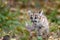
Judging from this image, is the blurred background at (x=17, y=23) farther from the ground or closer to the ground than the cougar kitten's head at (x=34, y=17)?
closer to the ground

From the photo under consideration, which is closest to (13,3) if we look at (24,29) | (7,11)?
(7,11)

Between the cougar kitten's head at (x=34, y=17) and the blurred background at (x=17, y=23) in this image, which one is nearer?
the cougar kitten's head at (x=34, y=17)

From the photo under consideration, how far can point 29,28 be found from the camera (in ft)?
23.6

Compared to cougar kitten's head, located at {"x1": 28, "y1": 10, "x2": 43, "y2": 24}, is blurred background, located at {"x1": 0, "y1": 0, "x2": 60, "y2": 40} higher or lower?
lower

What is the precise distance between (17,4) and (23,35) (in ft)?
13.9

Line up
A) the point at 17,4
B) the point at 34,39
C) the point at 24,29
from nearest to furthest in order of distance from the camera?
the point at 34,39 < the point at 24,29 < the point at 17,4

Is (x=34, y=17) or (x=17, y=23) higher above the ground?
(x=34, y=17)

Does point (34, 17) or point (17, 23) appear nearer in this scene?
point (34, 17)

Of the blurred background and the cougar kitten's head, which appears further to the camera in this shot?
the blurred background

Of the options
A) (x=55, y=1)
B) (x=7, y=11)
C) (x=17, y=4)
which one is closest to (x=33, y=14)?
(x=7, y=11)

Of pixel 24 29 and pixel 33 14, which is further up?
pixel 33 14

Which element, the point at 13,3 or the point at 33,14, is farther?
the point at 13,3

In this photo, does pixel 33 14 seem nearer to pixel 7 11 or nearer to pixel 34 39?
pixel 34 39

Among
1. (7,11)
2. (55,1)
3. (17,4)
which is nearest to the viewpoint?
Answer: (7,11)
